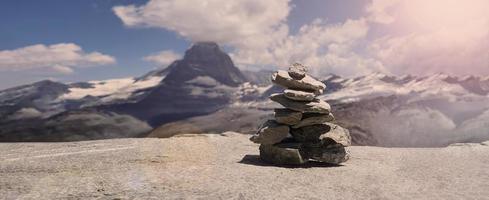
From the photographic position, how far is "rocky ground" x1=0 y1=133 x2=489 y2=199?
1221 inches

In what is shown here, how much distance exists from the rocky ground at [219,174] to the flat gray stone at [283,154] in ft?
3.25

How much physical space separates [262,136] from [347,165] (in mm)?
7764

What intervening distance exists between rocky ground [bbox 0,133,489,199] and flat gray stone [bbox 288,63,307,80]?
8329 mm

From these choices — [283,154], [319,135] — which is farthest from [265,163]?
[319,135]

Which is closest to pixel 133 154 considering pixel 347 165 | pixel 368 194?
pixel 347 165

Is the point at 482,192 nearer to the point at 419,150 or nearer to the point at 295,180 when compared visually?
the point at 295,180

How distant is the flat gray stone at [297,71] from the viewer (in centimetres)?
4547

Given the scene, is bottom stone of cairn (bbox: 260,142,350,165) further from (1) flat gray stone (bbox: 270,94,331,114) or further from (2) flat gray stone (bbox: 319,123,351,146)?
(1) flat gray stone (bbox: 270,94,331,114)

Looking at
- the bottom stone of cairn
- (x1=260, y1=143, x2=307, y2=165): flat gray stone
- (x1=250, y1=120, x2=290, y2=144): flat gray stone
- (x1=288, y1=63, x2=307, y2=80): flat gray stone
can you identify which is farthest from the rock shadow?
(x1=288, y1=63, x2=307, y2=80): flat gray stone

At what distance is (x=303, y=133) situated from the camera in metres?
43.4

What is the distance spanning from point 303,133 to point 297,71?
600 centimetres

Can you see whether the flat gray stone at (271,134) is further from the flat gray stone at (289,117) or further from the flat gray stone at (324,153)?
the flat gray stone at (324,153)

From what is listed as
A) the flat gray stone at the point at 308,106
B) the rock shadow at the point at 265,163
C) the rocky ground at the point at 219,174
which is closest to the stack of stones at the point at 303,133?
the flat gray stone at the point at 308,106

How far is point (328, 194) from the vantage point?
31438 mm
